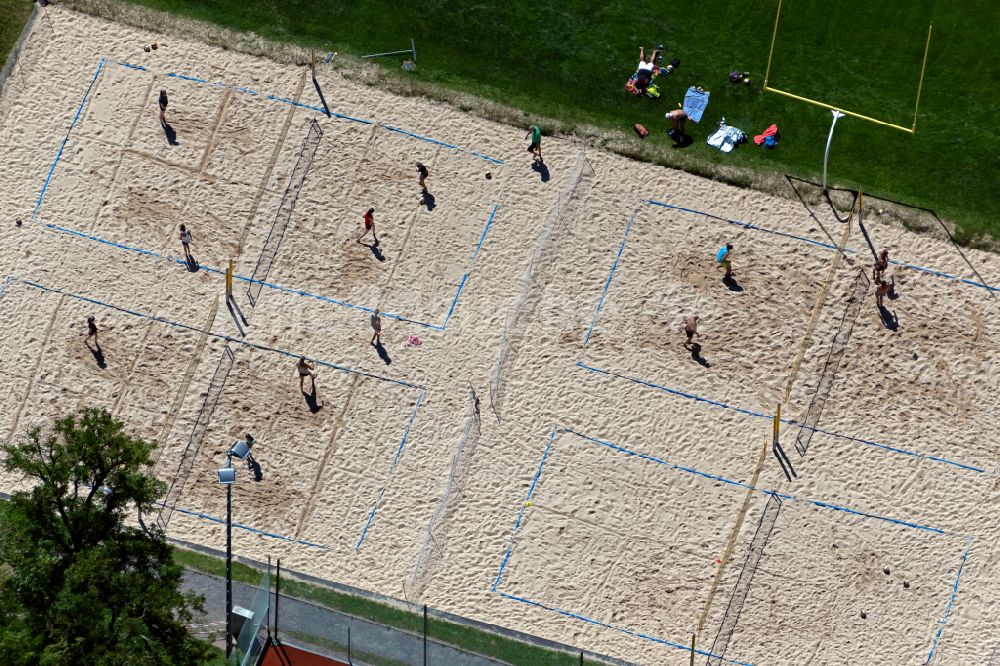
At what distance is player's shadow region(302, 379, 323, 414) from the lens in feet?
144

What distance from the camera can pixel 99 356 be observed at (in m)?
44.2

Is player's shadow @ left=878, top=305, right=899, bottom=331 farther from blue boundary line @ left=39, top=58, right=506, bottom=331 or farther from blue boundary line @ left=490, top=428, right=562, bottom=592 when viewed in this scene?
blue boundary line @ left=39, top=58, right=506, bottom=331

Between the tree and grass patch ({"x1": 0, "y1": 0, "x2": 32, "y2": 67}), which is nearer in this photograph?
the tree

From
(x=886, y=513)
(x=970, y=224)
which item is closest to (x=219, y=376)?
(x=886, y=513)

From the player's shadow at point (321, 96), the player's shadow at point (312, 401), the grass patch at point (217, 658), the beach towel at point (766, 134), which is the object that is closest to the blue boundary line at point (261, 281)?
the player's shadow at point (321, 96)

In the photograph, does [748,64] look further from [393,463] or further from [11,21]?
[11,21]

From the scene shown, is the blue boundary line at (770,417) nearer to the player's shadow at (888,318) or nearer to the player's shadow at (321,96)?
the player's shadow at (888,318)

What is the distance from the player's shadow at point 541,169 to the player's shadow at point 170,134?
11357 millimetres

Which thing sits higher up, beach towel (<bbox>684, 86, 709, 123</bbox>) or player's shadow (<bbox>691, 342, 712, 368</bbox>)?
beach towel (<bbox>684, 86, 709, 123</bbox>)

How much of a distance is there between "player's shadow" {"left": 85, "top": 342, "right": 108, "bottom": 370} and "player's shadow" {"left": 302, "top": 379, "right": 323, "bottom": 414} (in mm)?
6242

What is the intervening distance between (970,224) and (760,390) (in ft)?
28.2

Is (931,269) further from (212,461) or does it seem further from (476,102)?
(212,461)

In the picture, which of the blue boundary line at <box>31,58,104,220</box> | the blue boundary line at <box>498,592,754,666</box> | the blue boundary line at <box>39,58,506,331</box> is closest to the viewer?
the blue boundary line at <box>498,592,754,666</box>

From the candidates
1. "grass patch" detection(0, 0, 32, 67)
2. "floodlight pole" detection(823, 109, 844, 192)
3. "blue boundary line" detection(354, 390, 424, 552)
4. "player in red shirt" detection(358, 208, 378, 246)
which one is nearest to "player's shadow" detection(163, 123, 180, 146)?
"grass patch" detection(0, 0, 32, 67)
